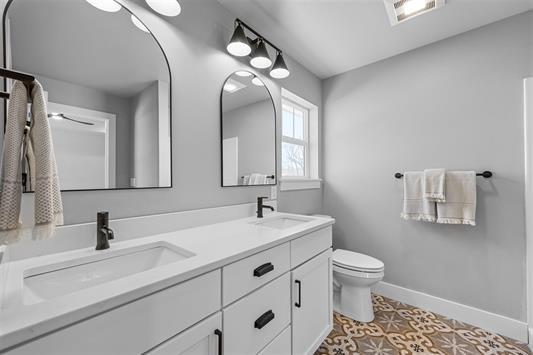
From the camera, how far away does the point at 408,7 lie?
62.5 inches

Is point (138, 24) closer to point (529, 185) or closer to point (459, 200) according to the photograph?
point (459, 200)

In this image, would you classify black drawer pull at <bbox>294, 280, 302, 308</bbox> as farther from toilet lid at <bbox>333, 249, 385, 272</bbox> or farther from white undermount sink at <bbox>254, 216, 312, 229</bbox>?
toilet lid at <bbox>333, 249, 385, 272</bbox>

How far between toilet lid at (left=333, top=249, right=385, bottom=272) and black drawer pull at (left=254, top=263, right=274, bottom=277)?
3.40ft

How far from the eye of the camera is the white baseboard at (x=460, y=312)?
1.61 meters

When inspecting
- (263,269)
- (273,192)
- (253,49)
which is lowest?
(263,269)

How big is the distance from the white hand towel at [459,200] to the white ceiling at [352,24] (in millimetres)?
1154

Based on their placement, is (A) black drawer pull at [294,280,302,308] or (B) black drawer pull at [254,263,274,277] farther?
(A) black drawer pull at [294,280,302,308]

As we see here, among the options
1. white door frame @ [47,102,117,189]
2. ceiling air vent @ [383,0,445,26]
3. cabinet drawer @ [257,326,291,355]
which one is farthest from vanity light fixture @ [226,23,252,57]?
cabinet drawer @ [257,326,291,355]

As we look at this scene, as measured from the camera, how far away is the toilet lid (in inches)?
67.8

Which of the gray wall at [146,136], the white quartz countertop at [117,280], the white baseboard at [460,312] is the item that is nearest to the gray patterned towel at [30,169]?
the white quartz countertop at [117,280]

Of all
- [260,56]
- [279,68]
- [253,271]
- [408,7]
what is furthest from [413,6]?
[253,271]

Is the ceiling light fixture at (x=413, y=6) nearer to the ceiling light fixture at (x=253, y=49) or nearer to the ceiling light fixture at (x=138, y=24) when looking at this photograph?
the ceiling light fixture at (x=253, y=49)

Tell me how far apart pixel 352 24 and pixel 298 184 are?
1.39m

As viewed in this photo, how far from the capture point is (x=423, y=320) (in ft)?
5.93
